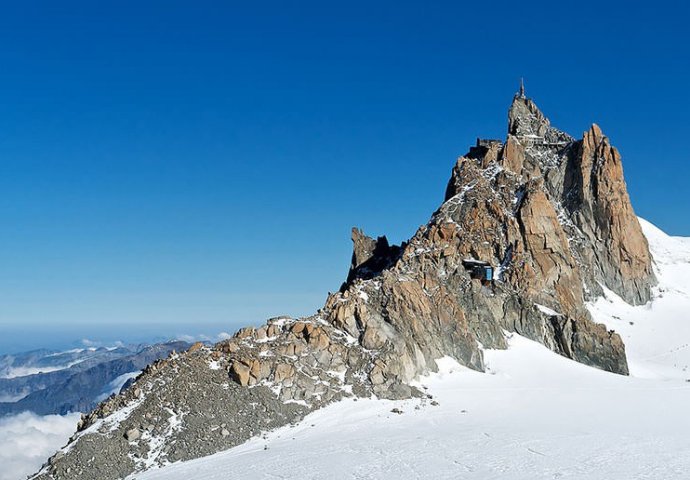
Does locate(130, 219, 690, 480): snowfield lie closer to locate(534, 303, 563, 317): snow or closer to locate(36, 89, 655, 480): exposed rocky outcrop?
locate(36, 89, 655, 480): exposed rocky outcrop

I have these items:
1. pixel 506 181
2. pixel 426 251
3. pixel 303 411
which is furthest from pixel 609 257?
pixel 303 411

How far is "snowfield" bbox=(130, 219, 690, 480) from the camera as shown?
28.6 metres

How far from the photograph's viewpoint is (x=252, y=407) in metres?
37.0

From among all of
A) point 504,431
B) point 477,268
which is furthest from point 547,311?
point 504,431

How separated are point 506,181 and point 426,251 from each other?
16.3m

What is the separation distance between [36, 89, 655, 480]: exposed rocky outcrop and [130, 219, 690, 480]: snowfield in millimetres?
1963

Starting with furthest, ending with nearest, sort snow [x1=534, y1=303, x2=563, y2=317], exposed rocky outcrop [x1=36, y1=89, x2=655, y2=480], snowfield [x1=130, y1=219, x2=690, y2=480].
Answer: snow [x1=534, y1=303, x2=563, y2=317] → exposed rocky outcrop [x1=36, y1=89, x2=655, y2=480] → snowfield [x1=130, y1=219, x2=690, y2=480]

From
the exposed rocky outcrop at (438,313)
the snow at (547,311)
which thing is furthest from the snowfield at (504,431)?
the snow at (547,311)

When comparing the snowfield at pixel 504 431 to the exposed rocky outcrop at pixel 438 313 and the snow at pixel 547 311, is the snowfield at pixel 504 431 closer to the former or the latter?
the exposed rocky outcrop at pixel 438 313

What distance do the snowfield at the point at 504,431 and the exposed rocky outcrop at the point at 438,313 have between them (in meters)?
1.96

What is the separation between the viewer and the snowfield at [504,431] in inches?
1125

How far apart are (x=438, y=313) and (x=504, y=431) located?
17422 millimetres

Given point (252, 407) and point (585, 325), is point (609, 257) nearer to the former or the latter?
point (585, 325)

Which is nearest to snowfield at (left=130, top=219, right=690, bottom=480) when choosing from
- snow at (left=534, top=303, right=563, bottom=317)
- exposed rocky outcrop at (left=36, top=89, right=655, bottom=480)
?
exposed rocky outcrop at (left=36, top=89, right=655, bottom=480)
